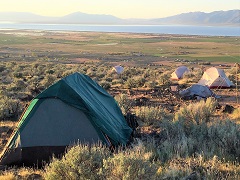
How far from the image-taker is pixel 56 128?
337 inches

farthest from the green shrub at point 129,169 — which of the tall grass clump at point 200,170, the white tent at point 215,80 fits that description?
the white tent at point 215,80

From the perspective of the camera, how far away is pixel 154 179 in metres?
5.01

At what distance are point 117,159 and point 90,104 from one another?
13.8ft

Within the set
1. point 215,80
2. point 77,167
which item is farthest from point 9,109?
point 215,80

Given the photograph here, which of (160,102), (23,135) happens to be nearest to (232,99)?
(160,102)

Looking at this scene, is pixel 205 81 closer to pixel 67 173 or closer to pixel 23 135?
pixel 23 135

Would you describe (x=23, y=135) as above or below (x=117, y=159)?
below

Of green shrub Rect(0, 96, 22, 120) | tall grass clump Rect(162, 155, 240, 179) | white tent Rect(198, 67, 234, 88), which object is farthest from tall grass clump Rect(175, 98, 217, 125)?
white tent Rect(198, 67, 234, 88)

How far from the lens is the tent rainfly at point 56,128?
836 cm

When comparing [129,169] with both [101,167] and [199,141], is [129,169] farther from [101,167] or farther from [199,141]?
[199,141]

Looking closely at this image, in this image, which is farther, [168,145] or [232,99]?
[232,99]

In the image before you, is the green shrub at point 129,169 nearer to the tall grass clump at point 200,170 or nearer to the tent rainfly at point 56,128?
the tall grass clump at point 200,170

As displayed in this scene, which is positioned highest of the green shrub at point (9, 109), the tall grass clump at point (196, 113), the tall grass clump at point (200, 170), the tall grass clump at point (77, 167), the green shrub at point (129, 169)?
the green shrub at point (129, 169)

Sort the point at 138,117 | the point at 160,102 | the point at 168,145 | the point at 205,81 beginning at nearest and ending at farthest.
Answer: the point at 168,145 → the point at 138,117 → the point at 160,102 → the point at 205,81
